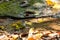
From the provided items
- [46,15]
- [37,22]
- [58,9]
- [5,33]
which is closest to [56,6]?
[58,9]

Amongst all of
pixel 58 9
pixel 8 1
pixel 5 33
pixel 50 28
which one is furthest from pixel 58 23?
pixel 8 1

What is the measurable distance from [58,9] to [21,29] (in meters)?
0.69

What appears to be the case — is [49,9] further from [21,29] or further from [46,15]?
[21,29]

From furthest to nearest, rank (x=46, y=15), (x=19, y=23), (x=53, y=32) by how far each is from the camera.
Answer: (x=46, y=15), (x=19, y=23), (x=53, y=32)

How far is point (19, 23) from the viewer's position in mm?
2631

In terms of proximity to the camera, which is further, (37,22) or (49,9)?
(49,9)

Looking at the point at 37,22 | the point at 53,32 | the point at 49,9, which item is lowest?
the point at 53,32

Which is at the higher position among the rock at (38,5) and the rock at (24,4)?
the rock at (24,4)

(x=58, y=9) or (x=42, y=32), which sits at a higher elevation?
(x=58, y=9)

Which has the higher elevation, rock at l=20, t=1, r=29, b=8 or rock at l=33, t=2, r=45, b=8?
rock at l=20, t=1, r=29, b=8

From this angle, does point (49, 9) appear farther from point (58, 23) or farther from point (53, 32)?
point (53, 32)

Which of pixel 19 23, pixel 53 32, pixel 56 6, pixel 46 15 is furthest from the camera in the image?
pixel 56 6

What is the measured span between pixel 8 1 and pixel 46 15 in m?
0.70

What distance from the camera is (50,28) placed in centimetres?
253
